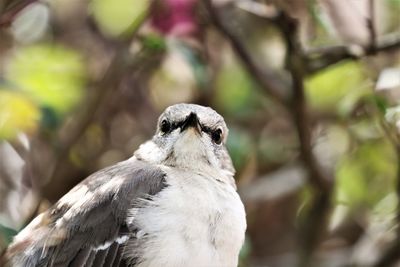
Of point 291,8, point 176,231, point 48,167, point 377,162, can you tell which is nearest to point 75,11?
point 48,167

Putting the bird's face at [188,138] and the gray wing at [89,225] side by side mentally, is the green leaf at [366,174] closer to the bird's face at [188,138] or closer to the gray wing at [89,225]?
the bird's face at [188,138]

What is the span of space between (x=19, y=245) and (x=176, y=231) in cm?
76

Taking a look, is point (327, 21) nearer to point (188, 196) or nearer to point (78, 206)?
point (188, 196)

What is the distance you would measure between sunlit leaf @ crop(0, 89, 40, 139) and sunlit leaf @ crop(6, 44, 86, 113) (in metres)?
0.07

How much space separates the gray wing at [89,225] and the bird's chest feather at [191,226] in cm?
8

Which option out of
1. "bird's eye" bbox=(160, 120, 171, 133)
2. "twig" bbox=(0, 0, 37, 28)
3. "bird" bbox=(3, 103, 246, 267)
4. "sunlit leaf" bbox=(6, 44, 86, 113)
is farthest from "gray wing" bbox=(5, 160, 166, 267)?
"twig" bbox=(0, 0, 37, 28)

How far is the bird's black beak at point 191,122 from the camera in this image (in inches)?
195

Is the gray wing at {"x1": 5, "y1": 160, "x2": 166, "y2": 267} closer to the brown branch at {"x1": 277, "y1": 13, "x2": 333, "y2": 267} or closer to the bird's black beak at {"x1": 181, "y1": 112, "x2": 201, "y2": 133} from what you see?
the bird's black beak at {"x1": 181, "y1": 112, "x2": 201, "y2": 133}

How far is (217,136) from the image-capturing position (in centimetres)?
523

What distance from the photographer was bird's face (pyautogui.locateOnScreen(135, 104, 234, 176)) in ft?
16.4

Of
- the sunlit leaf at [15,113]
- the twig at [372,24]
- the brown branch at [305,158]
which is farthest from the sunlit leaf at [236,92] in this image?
the sunlit leaf at [15,113]

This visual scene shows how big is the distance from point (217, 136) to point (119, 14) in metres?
1.05

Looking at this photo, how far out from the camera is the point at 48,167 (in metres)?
6.17

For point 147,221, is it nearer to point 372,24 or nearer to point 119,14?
point 372,24
